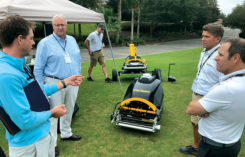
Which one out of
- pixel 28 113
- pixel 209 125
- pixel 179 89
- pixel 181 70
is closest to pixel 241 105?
pixel 209 125

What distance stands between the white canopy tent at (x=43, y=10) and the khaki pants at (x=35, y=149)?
2.97 meters

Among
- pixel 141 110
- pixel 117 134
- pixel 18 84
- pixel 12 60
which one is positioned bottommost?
pixel 117 134

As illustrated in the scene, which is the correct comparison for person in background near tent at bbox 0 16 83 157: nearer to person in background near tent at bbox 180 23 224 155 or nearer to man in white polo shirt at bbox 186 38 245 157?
man in white polo shirt at bbox 186 38 245 157

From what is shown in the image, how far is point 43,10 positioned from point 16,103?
137 inches

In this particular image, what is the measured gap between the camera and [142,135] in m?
3.52

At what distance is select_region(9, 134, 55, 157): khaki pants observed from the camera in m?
1.55

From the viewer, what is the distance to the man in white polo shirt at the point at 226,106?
4.66 feet

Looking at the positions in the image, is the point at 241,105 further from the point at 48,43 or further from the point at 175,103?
the point at 175,103

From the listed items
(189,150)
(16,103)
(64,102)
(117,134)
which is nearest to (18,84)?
(16,103)

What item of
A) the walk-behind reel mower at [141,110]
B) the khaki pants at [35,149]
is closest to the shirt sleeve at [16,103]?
the khaki pants at [35,149]

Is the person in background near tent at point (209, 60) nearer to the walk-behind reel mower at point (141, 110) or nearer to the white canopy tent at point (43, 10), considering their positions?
the walk-behind reel mower at point (141, 110)

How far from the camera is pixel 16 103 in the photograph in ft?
4.25

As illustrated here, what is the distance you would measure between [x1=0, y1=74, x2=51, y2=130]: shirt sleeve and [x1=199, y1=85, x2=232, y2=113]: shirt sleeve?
138cm

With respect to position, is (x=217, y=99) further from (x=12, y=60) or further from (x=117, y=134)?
(x=117, y=134)
